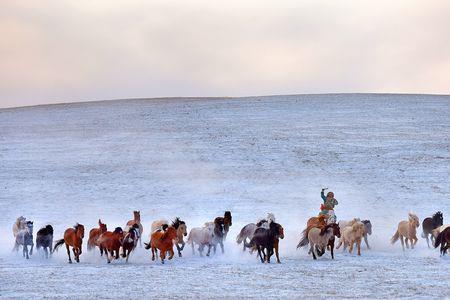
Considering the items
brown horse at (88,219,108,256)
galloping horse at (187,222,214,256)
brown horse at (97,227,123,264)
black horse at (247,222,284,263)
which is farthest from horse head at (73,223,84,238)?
black horse at (247,222,284,263)

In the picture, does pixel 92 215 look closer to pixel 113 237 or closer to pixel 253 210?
pixel 253 210

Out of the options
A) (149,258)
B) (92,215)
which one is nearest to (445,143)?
(92,215)

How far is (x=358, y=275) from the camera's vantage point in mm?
19922

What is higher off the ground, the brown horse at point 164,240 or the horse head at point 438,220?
the horse head at point 438,220

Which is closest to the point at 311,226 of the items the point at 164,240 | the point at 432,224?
the point at 164,240

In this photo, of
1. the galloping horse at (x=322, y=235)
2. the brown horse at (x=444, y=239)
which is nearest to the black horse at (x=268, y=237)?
the galloping horse at (x=322, y=235)

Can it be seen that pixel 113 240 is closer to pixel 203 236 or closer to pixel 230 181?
pixel 203 236

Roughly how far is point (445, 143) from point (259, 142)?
9.10 m

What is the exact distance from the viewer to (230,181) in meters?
41.4

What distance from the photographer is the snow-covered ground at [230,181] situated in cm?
1936

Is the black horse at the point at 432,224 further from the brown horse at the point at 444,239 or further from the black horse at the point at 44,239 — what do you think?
the black horse at the point at 44,239

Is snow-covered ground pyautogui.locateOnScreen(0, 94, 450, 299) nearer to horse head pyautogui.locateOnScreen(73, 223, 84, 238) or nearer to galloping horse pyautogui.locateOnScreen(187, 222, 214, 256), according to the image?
galloping horse pyautogui.locateOnScreen(187, 222, 214, 256)

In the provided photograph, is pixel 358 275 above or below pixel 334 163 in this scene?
below

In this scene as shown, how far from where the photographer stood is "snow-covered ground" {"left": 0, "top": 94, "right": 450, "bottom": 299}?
19.4 m
